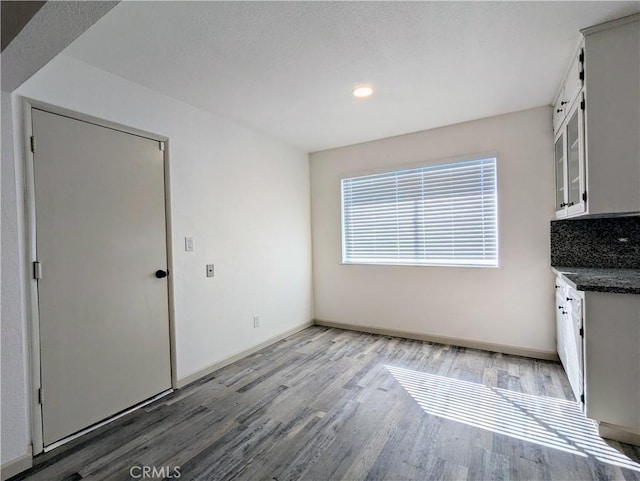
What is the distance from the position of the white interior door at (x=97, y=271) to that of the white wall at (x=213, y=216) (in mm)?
132

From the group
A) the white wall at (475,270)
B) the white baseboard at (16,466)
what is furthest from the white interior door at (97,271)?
the white wall at (475,270)

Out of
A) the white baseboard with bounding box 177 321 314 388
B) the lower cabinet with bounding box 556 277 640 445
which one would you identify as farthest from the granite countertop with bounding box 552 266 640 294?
the white baseboard with bounding box 177 321 314 388

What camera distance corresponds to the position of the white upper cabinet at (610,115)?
187 cm

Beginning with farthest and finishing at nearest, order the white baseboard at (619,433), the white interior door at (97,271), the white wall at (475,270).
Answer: the white wall at (475,270) → the white interior door at (97,271) → the white baseboard at (619,433)

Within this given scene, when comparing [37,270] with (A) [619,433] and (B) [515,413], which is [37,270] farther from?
(A) [619,433]

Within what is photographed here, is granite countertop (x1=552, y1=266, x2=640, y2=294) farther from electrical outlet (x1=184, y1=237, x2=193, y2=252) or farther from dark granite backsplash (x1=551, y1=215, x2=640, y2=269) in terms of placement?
electrical outlet (x1=184, y1=237, x2=193, y2=252)

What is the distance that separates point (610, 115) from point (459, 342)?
2538 millimetres

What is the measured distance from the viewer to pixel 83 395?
212cm

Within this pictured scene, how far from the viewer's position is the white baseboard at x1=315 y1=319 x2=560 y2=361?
10.3 feet

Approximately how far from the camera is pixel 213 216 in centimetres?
309

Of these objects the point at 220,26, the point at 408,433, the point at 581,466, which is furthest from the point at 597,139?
the point at 220,26

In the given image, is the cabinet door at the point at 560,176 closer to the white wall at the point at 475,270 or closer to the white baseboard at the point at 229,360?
the white wall at the point at 475,270
